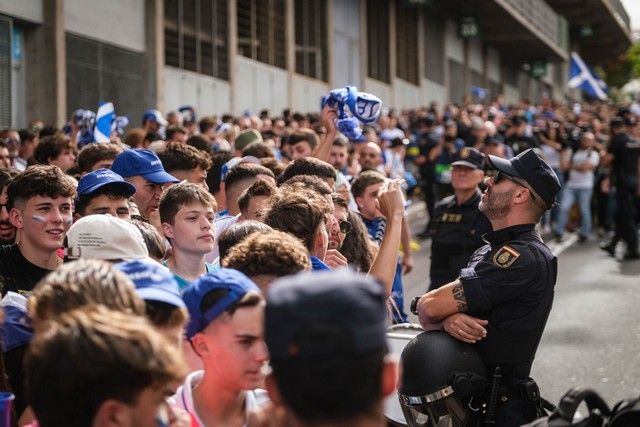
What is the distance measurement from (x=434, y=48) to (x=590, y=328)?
34.6 metres

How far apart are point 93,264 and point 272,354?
1045 mm

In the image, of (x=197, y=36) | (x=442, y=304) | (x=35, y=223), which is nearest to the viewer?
(x=442, y=304)

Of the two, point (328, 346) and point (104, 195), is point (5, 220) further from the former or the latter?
point (328, 346)

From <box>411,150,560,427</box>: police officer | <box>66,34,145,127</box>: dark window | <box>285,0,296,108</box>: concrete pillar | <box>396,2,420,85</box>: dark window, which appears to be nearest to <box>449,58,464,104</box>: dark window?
<box>396,2,420,85</box>: dark window

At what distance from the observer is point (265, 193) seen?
22.7 feet

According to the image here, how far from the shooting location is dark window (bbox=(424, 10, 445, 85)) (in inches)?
1738

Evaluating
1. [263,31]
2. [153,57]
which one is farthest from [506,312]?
[263,31]

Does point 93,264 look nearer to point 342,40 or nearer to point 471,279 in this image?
point 471,279

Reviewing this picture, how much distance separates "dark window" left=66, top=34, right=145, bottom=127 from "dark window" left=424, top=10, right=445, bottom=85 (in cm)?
2382

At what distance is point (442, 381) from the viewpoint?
18.3ft

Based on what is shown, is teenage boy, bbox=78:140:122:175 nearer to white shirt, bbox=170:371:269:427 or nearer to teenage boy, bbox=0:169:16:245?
teenage boy, bbox=0:169:16:245

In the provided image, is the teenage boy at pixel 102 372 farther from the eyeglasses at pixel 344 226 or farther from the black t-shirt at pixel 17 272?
the eyeglasses at pixel 344 226

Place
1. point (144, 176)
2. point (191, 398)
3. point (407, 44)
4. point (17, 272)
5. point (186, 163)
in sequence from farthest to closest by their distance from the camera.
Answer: point (407, 44), point (186, 163), point (144, 176), point (17, 272), point (191, 398)

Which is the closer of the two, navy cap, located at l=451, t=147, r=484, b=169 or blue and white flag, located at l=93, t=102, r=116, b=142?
navy cap, located at l=451, t=147, r=484, b=169
